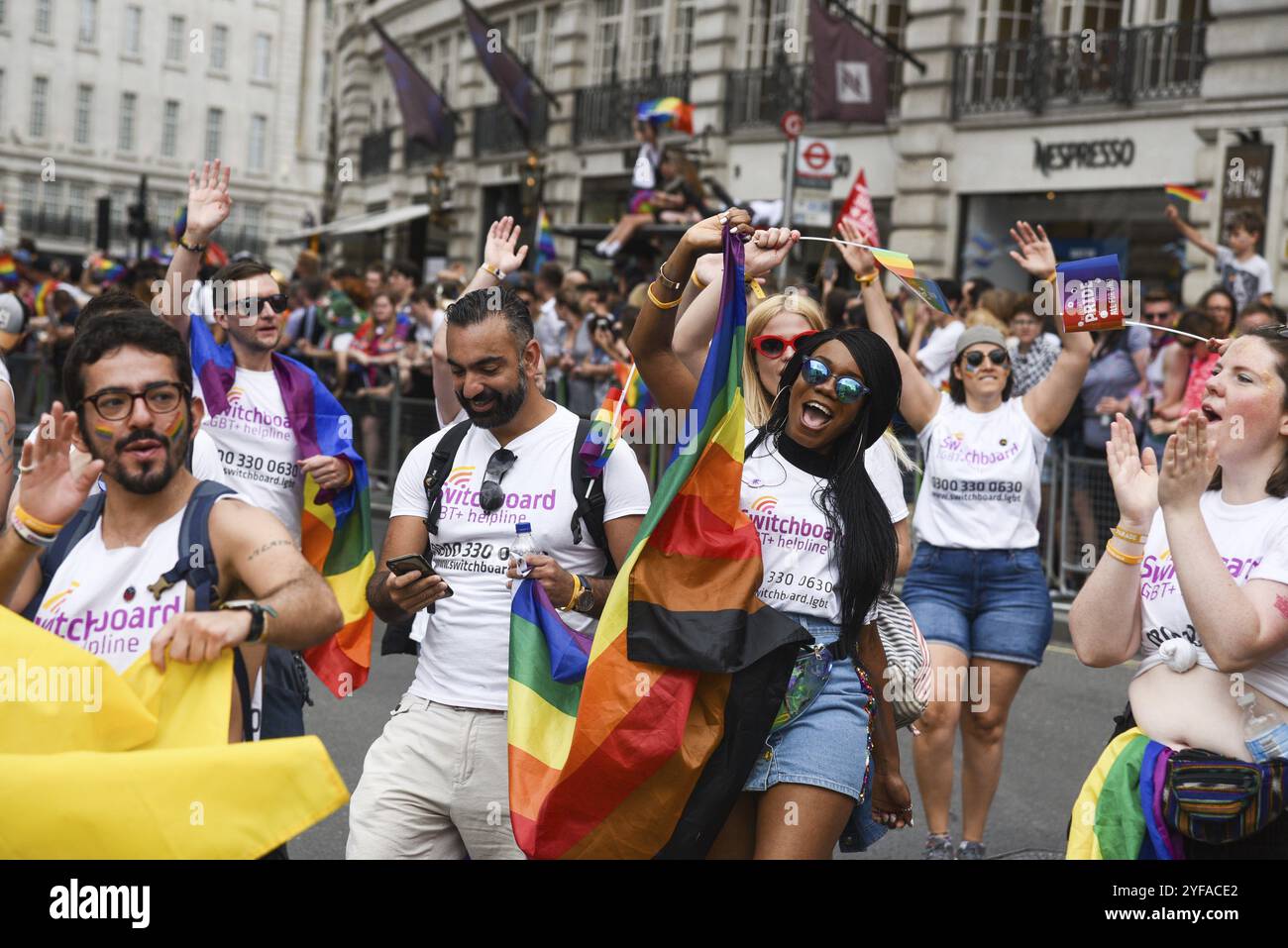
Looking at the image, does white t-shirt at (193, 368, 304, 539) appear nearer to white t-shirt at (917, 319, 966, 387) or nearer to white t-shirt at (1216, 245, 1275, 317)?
white t-shirt at (917, 319, 966, 387)

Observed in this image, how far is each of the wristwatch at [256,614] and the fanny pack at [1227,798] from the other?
1997mm

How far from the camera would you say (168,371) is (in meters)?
3.24

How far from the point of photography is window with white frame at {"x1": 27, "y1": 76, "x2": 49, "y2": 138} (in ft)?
243

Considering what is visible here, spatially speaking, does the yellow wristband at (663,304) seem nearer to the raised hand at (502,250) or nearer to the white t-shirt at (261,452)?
the raised hand at (502,250)

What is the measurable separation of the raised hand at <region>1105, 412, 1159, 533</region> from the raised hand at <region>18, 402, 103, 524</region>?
7.55 feet

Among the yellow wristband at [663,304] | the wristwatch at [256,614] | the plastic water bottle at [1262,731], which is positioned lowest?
the plastic water bottle at [1262,731]

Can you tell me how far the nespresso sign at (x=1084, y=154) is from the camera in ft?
63.1

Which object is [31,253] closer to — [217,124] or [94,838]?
[94,838]

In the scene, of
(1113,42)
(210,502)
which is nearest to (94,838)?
(210,502)

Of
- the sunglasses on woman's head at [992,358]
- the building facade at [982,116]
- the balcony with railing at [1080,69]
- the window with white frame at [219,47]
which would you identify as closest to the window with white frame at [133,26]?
the window with white frame at [219,47]

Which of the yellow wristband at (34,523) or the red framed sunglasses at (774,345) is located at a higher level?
the red framed sunglasses at (774,345)

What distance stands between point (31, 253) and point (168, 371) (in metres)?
20.7

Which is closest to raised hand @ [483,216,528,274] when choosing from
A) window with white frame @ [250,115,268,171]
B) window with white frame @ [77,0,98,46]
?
window with white frame @ [77,0,98,46]
